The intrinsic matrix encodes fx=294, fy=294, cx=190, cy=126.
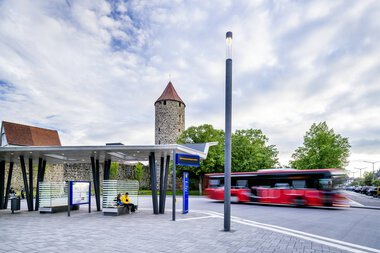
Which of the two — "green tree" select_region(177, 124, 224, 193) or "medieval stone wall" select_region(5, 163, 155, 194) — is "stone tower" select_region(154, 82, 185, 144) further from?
"green tree" select_region(177, 124, 224, 193)

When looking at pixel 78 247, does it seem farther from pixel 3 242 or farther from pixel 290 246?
pixel 290 246

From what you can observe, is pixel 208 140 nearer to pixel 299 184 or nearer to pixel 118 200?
pixel 299 184

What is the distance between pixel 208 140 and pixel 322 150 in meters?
15.9

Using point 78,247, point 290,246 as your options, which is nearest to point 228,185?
point 290,246

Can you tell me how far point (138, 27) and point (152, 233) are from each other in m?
9.14

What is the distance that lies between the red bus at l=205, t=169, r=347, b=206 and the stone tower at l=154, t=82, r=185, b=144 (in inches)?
1291

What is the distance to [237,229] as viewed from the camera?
34.3 ft

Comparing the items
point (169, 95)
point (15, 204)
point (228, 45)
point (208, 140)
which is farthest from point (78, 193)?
point (169, 95)

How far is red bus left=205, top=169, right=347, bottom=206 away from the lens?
18.9 metres

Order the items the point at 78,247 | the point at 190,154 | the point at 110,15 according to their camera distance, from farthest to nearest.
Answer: the point at 190,154, the point at 110,15, the point at 78,247

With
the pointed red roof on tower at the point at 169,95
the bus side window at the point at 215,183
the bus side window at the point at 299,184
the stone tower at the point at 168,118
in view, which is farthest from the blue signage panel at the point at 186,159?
the pointed red roof on tower at the point at 169,95

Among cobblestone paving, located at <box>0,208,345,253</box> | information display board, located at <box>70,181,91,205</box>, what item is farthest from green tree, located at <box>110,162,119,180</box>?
cobblestone paving, located at <box>0,208,345,253</box>

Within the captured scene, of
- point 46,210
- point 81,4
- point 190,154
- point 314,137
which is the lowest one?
point 46,210

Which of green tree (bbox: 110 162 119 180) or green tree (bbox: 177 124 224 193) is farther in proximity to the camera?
green tree (bbox: 110 162 119 180)
